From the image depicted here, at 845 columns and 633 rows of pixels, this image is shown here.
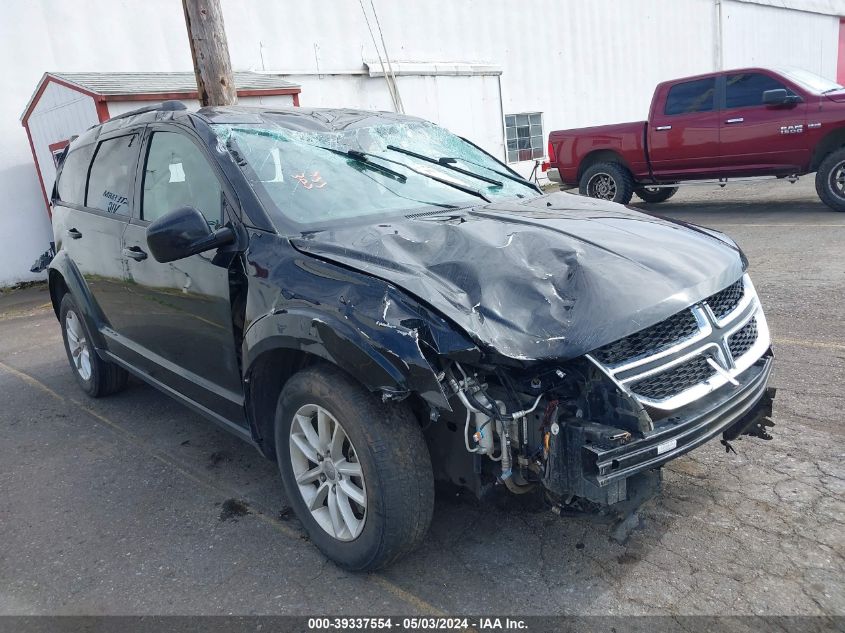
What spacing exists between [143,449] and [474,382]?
2678mm

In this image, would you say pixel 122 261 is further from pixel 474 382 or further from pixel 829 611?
pixel 829 611

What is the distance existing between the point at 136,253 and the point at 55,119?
6797 millimetres

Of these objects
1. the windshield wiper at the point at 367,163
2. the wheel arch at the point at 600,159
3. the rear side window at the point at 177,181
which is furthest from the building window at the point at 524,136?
the rear side window at the point at 177,181

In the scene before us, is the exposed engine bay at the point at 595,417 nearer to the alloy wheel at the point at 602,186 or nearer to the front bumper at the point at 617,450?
the front bumper at the point at 617,450

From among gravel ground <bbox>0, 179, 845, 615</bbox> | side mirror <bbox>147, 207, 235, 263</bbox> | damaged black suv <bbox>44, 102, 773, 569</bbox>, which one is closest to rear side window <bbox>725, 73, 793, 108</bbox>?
gravel ground <bbox>0, 179, 845, 615</bbox>

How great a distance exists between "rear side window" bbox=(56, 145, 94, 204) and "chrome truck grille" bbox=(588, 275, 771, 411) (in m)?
Answer: 3.79

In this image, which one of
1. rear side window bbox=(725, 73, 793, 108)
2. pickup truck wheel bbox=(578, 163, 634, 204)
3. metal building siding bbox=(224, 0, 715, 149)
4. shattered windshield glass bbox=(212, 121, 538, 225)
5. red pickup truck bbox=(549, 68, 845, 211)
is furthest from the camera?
metal building siding bbox=(224, 0, 715, 149)

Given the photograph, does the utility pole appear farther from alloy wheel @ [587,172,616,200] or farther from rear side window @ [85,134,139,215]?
alloy wheel @ [587,172,616,200]

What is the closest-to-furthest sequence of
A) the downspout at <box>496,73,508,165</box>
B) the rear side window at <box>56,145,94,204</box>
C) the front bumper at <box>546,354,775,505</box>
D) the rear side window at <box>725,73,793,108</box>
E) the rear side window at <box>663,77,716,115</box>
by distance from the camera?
the front bumper at <box>546,354,775,505</box> → the rear side window at <box>56,145,94,204</box> → the rear side window at <box>725,73,793,108</box> → the rear side window at <box>663,77,716,115</box> → the downspout at <box>496,73,508,165</box>

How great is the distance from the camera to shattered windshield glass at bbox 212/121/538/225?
3.22 m

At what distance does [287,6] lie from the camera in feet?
40.9

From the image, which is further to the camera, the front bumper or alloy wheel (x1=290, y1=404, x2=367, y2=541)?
alloy wheel (x1=290, y1=404, x2=367, y2=541)

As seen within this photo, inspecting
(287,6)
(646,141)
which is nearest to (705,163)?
(646,141)

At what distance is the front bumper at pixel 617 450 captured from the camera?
228cm
